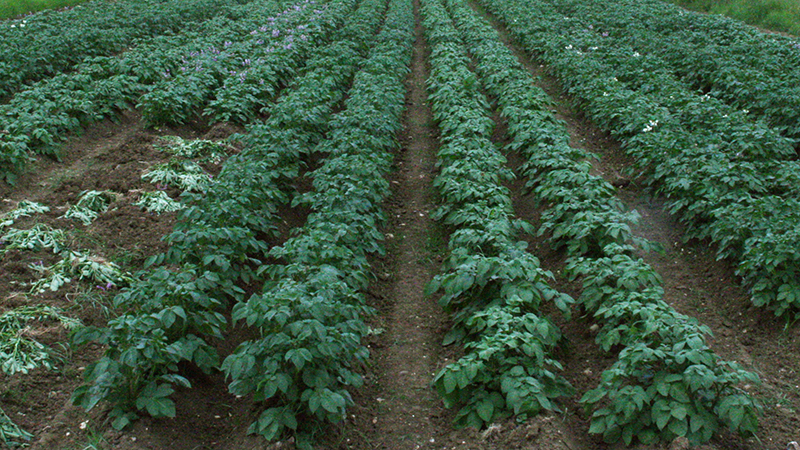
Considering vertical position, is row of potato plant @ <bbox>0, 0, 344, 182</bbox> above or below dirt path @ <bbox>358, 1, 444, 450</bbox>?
above

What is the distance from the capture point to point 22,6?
19.1 meters

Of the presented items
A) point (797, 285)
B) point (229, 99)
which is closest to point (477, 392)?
point (797, 285)

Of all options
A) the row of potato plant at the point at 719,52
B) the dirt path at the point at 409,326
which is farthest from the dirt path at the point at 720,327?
the row of potato plant at the point at 719,52

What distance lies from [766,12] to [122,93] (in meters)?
21.4

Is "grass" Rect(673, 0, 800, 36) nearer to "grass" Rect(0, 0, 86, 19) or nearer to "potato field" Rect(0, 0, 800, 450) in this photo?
"potato field" Rect(0, 0, 800, 450)

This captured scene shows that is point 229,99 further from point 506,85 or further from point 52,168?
point 506,85

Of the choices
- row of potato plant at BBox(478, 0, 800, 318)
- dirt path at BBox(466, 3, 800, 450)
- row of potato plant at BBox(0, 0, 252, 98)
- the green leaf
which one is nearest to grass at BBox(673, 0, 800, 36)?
row of potato plant at BBox(478, 0, 800, 318)

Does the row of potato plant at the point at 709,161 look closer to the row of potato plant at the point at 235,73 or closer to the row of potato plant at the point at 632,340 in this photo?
the row of potato plant at the point at 632,340

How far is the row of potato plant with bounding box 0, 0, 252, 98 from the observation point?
1172 centimetres

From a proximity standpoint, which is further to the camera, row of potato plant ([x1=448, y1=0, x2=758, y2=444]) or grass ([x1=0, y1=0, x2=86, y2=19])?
grass ([x1=0, y1=0, x2=86, y2=19])

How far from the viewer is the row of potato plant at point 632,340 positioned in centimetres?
401

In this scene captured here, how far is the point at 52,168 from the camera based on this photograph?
8453 millimetres

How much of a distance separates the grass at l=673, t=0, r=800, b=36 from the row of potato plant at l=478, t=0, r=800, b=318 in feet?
34.0

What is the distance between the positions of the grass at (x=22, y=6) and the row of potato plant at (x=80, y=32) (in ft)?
6.50
